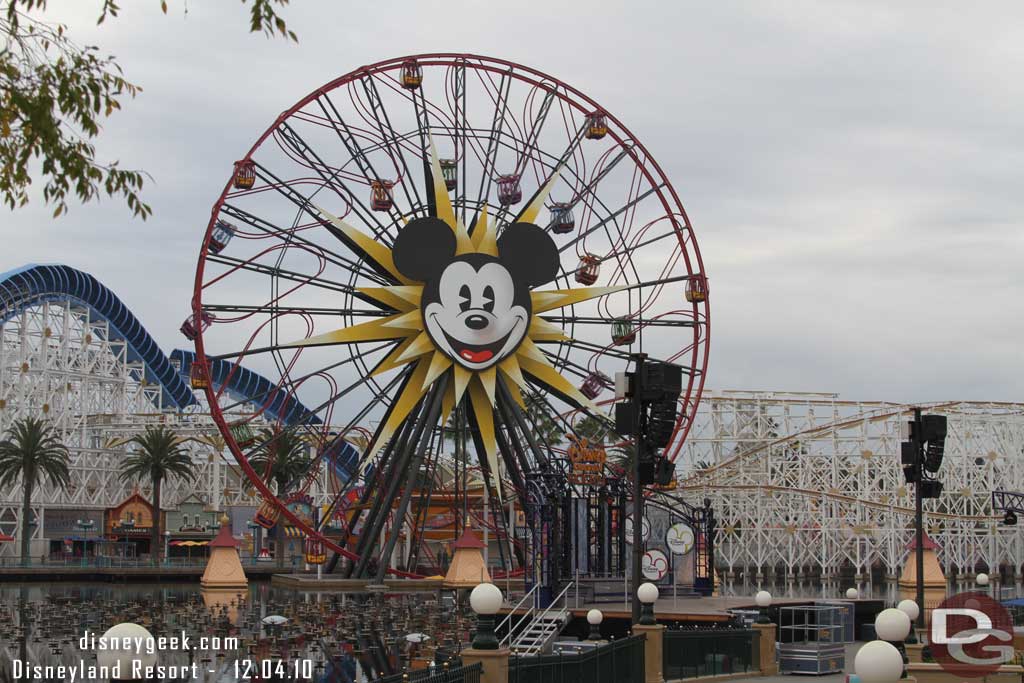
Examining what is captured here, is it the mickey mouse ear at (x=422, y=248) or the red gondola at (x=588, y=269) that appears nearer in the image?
the mickey mouse ear at (x=422, y=248)

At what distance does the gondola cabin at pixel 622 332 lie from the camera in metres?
49.4

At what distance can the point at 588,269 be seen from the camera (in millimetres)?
49125

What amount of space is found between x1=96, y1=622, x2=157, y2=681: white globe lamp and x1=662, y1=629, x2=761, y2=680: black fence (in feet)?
42.8

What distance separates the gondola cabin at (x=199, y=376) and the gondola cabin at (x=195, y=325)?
93 centimetres

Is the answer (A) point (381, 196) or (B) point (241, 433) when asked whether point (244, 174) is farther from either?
(B) point (241, 433)

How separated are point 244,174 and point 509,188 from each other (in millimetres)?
8557

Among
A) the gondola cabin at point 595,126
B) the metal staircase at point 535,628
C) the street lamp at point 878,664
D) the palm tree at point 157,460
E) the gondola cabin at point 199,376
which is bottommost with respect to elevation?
→ the metal staircase at point 535,628

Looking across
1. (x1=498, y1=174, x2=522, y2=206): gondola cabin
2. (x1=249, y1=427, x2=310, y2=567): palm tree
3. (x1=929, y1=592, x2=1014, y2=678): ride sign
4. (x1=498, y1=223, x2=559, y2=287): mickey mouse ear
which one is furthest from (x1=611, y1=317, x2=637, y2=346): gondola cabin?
(x1=249, y1=427, x2=310, y2=567): palm tree

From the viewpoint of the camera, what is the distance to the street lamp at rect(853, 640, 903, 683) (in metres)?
11.9

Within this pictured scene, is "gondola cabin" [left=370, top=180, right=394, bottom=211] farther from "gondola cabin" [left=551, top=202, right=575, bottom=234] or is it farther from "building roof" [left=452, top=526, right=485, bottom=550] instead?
"building roof" [left=452, top=526, right=485, bottom=550]

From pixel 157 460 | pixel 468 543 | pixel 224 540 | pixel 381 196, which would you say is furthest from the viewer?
pixel 157 460

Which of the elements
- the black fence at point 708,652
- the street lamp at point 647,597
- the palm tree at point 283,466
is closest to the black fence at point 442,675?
the street lamp at point 647,597

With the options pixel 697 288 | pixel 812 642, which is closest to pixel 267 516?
pixel 697 288

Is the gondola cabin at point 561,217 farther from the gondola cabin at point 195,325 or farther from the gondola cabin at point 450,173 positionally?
the gondola cabin at point 195,325
